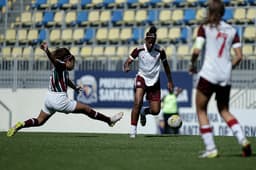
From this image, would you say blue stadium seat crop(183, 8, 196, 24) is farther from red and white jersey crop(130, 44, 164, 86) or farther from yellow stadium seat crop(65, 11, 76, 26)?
red and white jersey crop(130, 44, 164, 86)

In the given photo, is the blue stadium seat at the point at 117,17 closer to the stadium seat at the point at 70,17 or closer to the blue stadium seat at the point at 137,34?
the blue stadium seat at the point at 137,34

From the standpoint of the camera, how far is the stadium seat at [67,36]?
32844 millimetres

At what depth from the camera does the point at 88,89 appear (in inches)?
1069

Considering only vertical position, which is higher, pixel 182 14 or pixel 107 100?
pixel 182 14

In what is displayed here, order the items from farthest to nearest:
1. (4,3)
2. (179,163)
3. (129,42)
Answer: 1. (4,3)
2. (129,42)
3. (179,163)

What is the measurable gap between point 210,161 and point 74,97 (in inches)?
650

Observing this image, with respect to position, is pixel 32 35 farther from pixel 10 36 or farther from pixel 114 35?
pixel 114 35

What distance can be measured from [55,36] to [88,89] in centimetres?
650

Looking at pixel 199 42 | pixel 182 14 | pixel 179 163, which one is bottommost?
pixel 179 163

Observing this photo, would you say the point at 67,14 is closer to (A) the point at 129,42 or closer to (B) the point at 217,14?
(A) the point at 129,42

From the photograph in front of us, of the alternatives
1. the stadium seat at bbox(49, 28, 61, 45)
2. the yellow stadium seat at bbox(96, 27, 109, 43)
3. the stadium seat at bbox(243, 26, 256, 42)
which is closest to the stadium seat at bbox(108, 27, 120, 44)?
the yellow stadium seat at bbox(96, 27, 109, 43)

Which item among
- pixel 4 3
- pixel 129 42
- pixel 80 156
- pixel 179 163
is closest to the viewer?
pixel 179 163

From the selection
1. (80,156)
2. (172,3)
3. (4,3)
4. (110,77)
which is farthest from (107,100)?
(80,156)

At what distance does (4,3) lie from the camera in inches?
1430
